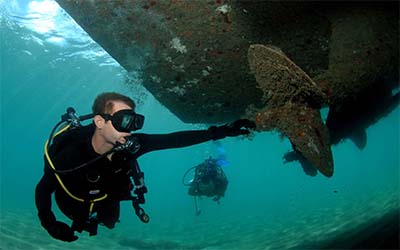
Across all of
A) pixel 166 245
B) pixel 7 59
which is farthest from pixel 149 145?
pixel 7 59

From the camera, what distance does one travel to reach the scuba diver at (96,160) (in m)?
4.38

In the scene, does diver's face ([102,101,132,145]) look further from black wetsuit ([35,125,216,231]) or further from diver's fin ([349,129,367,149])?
diver's fin ([349,129,367,149])

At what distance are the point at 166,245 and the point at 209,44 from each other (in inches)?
425

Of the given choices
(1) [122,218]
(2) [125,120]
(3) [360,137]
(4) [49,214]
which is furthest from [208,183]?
(1) [122,218]

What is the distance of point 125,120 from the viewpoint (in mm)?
4461

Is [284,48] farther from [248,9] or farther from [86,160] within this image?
[86,160]

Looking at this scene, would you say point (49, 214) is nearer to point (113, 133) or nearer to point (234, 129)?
point (113, 133)

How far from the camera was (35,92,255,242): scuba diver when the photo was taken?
438 centimetres

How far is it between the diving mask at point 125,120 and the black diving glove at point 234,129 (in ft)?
3.62

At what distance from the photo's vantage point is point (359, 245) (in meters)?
4.93

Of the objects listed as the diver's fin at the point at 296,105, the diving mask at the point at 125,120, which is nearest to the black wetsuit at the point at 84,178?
the diving mask at the point at 125,120

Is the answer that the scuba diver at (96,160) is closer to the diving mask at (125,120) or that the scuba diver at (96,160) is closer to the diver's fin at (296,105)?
the diving mask at (125,120)

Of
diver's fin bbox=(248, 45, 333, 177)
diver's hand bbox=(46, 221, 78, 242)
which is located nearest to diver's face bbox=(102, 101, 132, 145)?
diver's hand bbox=(46, 221, 78, 242)

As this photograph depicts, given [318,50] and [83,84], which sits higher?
[83,84]
